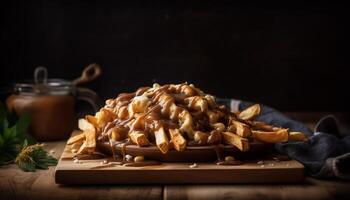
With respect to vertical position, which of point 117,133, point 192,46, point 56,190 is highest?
point 192,46

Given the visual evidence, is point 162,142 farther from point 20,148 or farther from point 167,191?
point 20,148

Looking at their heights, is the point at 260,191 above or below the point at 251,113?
below

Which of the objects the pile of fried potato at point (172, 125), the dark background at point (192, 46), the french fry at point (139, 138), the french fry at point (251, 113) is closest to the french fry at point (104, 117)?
the pile of fried potato at point (172, 125)

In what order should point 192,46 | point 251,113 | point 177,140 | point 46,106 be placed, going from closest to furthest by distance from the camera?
point 177,140
point 251,113
point 46,106
point 192,46

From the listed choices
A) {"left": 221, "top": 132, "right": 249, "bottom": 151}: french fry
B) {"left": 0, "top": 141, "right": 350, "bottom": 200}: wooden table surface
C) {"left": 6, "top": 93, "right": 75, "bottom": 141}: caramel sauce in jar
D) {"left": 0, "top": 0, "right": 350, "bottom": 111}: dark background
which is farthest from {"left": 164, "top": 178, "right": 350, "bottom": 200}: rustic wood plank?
{"left": 0, "top": 0, "right": 350, "bottom": 111}: dark background

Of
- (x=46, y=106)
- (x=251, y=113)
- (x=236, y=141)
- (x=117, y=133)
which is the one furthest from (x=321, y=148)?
(x=46, y=106)
